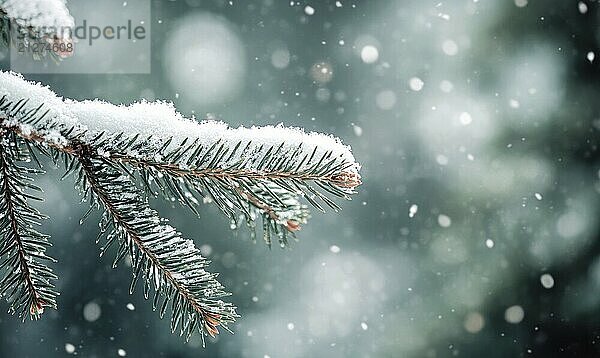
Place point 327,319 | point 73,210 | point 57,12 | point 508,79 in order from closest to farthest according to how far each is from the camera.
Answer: point 57,12, point 508,79, point 73,210, point 327,319

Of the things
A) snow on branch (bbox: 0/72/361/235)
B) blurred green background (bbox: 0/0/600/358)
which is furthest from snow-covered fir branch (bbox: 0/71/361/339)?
blurred green background (bbox: 0/0/600/358)

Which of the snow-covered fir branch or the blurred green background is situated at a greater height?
the blurred green background

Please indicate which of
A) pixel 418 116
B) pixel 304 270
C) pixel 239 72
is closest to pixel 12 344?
pixel 304 270

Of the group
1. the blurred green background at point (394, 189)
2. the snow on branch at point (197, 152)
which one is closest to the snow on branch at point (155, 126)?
the snow on branch at point (197, 152)

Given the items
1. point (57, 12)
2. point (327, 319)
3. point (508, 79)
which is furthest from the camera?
point (327, 319)

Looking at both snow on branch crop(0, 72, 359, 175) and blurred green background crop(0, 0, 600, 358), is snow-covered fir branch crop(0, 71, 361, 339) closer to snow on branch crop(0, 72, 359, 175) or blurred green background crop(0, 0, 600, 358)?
snow on branch crop(0, 72, 359, 175)

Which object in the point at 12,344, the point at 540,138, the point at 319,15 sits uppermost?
the point at 319,15

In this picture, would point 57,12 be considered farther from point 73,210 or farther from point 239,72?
point 239,72
